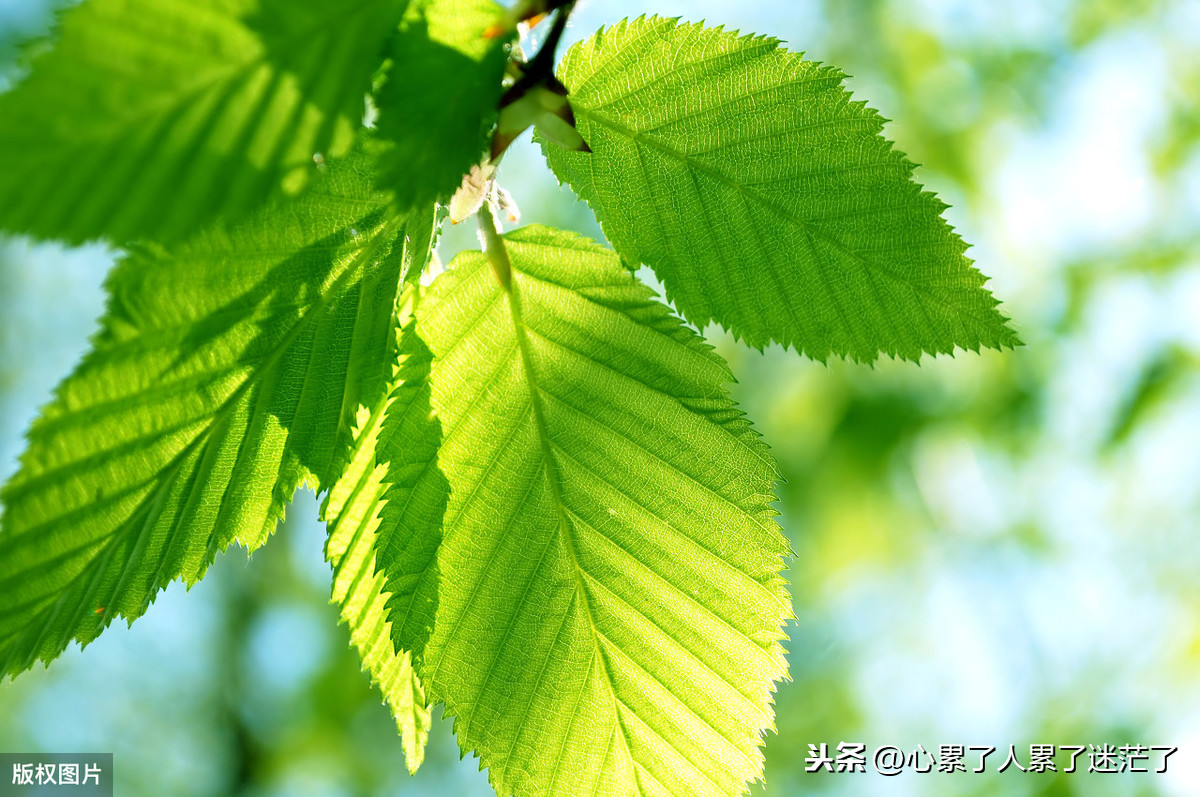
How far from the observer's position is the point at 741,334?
60cm

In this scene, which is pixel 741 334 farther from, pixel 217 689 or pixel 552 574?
pixel 217 689

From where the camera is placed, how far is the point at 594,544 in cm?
65

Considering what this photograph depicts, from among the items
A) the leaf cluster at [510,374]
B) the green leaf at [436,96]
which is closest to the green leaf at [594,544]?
the leaf cluster at [510,374]

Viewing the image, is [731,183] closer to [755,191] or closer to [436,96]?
[755,191]

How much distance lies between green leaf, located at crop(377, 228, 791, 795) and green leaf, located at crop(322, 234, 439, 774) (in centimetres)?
5

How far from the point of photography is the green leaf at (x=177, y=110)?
337 mm

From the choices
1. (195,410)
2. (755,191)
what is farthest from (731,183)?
(195,410)

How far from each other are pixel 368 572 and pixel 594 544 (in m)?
0.18

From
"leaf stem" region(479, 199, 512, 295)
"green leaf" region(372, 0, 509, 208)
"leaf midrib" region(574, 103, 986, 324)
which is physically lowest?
"green leaf" region(372, 0, 509, 208)

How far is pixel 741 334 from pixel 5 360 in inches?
300

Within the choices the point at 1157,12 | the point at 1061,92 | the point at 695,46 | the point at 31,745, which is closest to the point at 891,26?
the point at 1061,92

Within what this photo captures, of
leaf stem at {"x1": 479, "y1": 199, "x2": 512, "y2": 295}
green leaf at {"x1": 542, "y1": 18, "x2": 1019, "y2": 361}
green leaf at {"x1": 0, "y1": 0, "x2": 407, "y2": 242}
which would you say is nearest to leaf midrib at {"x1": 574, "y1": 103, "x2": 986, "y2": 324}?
green leaf at {"x1": 542, "y1": 18, "x2": 1019, "y2": 361}

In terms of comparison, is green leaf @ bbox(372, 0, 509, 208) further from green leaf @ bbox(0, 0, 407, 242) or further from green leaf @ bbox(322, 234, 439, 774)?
green leaf @ bbox(322, 234, 439, 774)

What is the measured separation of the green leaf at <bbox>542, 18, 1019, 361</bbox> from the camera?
58 cm
